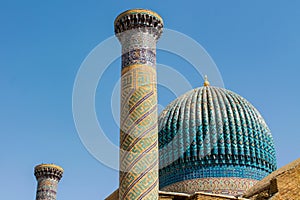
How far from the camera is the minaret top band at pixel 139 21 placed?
1078cm

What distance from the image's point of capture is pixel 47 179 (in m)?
18.3

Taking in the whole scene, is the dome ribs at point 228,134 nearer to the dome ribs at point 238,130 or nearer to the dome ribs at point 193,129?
the dome ribs at point 238,130

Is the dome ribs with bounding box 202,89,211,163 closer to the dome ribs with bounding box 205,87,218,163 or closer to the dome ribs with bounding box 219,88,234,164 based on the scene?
the dome ribs with bounding box 205,87,218,163

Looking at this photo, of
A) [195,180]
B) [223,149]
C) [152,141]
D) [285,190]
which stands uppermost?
[223,149]

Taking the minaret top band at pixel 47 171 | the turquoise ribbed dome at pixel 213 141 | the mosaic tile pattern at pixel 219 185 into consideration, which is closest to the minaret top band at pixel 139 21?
the turquoise ribbed dome at pixel 213 141

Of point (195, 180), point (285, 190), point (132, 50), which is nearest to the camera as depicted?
point (285, 190)

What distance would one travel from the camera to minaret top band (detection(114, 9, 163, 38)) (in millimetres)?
10781

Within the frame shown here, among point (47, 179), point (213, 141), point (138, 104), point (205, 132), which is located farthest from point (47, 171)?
point (138, 104)

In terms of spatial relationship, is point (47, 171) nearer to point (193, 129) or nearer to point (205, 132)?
point (193, 129)

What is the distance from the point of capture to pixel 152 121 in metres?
9.71

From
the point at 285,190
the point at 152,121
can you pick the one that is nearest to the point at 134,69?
the point at 152,121

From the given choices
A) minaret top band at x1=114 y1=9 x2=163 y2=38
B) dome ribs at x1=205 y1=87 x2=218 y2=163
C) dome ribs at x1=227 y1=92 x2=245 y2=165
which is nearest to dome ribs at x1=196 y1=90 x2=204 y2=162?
dome ribs at x1=205 y1=87 x2=218 y2=163

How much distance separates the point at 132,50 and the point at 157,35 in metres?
0.91

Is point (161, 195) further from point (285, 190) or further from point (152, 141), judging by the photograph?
point (285, 190)
